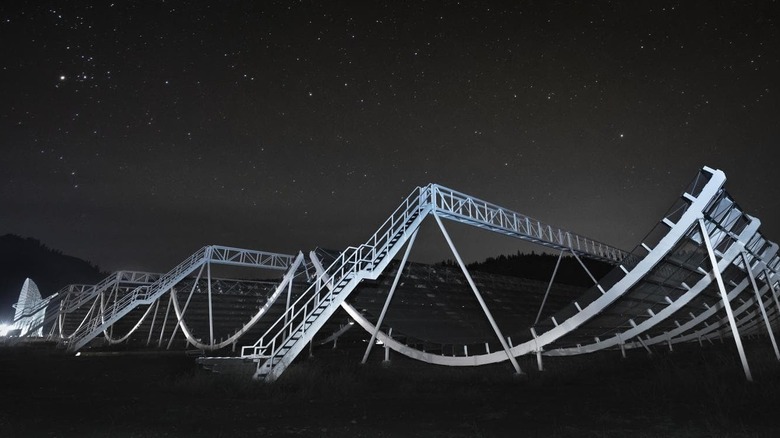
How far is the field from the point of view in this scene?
26.3ft

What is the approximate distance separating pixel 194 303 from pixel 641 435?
31.8 m

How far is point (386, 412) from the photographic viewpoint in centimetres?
1008

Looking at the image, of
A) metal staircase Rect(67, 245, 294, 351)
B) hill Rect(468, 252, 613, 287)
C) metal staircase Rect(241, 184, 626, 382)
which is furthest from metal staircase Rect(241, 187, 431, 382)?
hill Rect(468, 252, 613, 287)

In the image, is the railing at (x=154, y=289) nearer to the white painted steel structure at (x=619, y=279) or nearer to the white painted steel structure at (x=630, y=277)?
the white painted steel structure at (x=619, y=279)

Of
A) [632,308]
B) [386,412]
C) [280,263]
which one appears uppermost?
[280,263]

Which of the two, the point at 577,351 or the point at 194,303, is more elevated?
the point at 194,303

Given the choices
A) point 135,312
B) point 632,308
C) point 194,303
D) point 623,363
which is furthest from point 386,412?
point 135,312

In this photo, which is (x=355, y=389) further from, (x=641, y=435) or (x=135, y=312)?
(x=135, y=312)

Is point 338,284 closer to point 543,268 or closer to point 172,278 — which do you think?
point 172,278

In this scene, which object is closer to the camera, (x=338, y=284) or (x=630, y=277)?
(x=630, y=277)

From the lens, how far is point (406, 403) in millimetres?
11305

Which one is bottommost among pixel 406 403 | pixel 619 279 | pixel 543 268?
pixel 406 403

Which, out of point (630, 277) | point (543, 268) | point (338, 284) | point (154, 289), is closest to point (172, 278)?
point (154, 289)

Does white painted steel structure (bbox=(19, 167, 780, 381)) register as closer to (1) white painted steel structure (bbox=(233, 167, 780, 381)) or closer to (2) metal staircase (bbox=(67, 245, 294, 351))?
(1) white painted steel structure (bbox=(233, 167, 780, 381))
